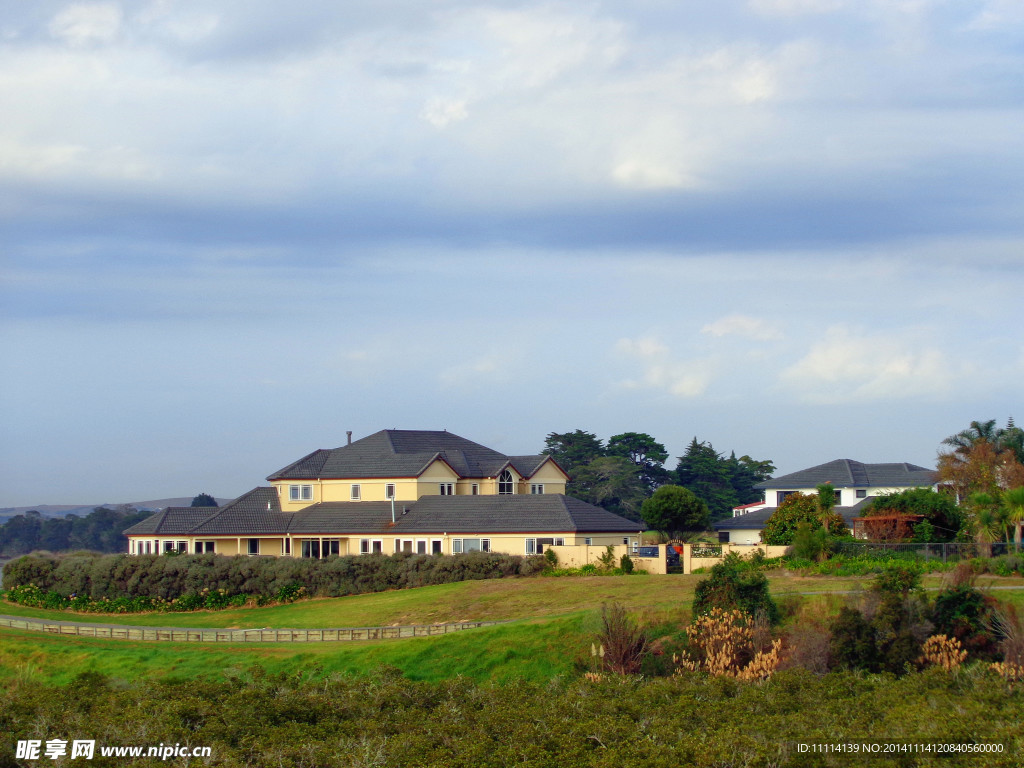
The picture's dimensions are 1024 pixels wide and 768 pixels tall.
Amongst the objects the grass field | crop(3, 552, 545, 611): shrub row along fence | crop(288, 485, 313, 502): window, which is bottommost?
the grass field

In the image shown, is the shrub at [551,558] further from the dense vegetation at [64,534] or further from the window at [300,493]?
the dense vegetation at [64,534]

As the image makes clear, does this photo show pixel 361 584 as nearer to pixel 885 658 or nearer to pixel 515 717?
pixel 885 658

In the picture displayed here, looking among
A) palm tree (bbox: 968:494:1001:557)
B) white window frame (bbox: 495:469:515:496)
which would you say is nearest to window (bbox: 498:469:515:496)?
white window frame (bbox: 495:469:515:496)

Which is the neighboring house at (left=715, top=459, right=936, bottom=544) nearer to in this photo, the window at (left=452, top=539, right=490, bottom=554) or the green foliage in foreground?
the window at (left=452, top=539, right=490, bottom=554)

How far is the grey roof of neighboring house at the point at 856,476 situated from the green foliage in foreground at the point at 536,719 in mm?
65333

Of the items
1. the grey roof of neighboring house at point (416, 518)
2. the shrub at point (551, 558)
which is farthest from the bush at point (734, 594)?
the grey roof of neighboring house at point (416, 518)

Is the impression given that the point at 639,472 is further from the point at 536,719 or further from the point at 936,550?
the point at 536,719

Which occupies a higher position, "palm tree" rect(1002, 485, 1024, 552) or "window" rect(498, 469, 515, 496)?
"window" rect(498, 469, 515, 496)

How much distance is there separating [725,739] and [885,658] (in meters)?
13.3

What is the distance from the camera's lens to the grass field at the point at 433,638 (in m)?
34.9

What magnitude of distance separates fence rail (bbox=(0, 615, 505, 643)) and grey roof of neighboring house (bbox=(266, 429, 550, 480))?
21.8 metres

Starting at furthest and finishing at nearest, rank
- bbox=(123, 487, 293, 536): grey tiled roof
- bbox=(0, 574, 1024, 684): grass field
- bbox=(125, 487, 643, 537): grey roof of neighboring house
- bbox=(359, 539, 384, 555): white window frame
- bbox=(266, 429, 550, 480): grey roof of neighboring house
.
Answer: bbox=(266, 429, 550, 480): grey roof of neighboring house, bbox=(123, 487, 293, 536): grey tiled roof, bbox=(359, 539, 384, 555): white window frame, bbox=(125, 487, 643, 537): grey roof of neighboring house, bbox=(0, 574, 1024, 684): grass field

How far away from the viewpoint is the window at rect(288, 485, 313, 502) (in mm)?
69500

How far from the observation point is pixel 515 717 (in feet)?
69.3
